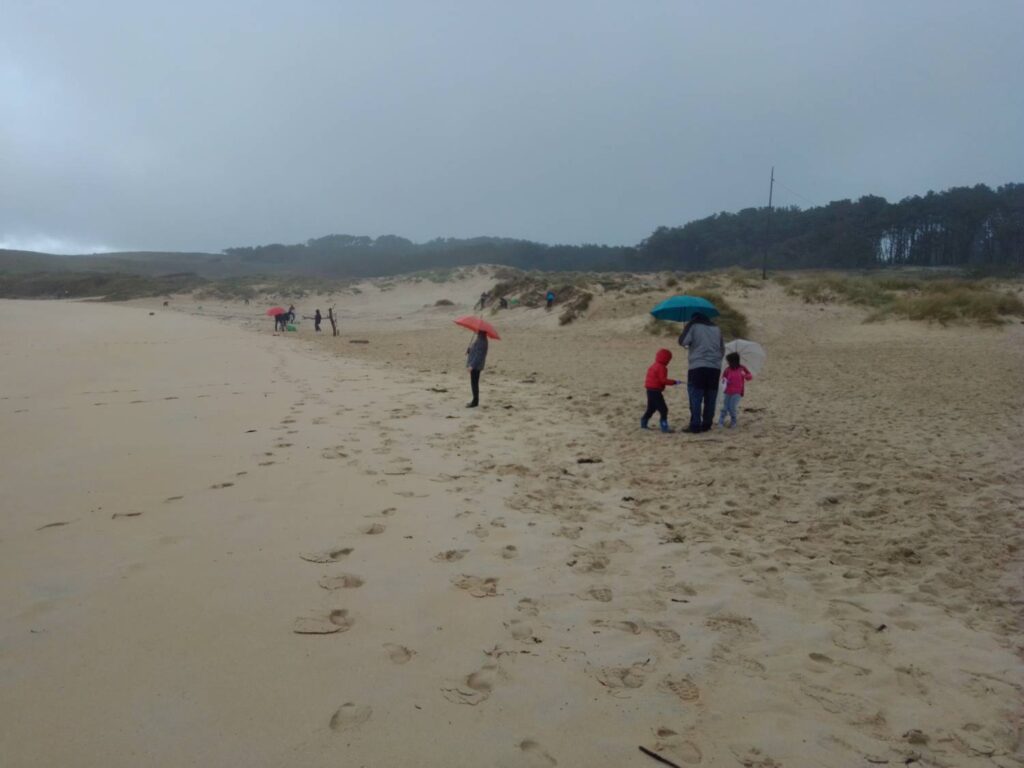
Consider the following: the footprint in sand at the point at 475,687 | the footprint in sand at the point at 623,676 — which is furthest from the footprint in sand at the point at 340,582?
the footprint in sand at the point at 623,676

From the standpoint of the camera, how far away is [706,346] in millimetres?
7660

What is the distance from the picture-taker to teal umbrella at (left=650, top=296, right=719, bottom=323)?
26.1ft

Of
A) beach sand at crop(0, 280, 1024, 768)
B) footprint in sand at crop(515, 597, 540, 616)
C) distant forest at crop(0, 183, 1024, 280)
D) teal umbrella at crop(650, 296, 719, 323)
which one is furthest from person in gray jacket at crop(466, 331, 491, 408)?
distant forest at crop(0, 183, 1024, 280)

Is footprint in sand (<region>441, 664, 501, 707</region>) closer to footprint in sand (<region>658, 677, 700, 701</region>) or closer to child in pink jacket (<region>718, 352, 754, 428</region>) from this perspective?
footprint in sand (<region>658, 677, 700, 701</region>)

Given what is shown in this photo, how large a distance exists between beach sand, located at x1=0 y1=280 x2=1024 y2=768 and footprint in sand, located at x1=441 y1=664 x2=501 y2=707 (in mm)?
15

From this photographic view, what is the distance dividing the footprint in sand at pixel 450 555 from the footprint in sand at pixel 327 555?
0.54 m

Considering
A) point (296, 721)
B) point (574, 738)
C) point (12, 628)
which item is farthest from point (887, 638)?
point (12, 628)

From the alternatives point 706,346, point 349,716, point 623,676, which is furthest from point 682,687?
point 706,346

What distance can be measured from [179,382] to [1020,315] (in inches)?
917

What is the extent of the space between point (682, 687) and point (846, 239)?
62.0 m

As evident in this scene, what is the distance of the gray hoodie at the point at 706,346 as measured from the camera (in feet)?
25.1

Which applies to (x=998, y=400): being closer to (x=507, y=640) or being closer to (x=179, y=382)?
(x=507, y=640)

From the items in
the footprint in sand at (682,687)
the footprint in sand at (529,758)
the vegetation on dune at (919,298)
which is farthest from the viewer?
the vegetation on dune at (919,298)

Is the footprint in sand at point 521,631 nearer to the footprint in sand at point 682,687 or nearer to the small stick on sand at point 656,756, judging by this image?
the footprint in sand at point 682,687
